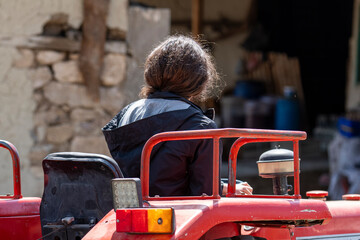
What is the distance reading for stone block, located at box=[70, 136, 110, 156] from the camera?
17.2 ft

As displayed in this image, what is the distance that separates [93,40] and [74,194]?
9.86 feet

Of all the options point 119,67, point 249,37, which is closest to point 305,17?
point 249,37

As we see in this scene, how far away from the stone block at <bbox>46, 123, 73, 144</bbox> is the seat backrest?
9.06 feet

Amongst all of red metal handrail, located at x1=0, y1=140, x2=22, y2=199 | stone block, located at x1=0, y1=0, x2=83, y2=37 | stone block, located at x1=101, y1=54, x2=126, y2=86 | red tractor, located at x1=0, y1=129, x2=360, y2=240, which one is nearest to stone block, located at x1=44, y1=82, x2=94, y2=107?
stone block, located at x1=101, y1=54, x2=126, y2=86

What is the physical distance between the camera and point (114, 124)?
2.68 meters

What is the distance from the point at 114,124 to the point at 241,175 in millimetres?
6313

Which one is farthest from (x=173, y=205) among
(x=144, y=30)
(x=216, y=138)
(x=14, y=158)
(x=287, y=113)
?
(x=287, y=113)

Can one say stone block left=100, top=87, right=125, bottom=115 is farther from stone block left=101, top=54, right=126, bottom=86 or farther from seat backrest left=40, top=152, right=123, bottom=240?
seat backrest left=40, top=152, right=123, bottom=240

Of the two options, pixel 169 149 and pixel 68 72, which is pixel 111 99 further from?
pixel 169 149

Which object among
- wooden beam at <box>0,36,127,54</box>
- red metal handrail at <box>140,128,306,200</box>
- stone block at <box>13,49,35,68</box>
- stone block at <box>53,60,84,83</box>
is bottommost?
red metal handrail at <box>140,128,306,200</box>

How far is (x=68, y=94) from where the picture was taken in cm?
520

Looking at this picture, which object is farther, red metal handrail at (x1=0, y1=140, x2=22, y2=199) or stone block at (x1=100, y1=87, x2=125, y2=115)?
stone block at (x1=100, y1=87, x2=125, y2=115)

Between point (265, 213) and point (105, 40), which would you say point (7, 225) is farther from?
point (105, 40)

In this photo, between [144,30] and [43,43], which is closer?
[43,43]
